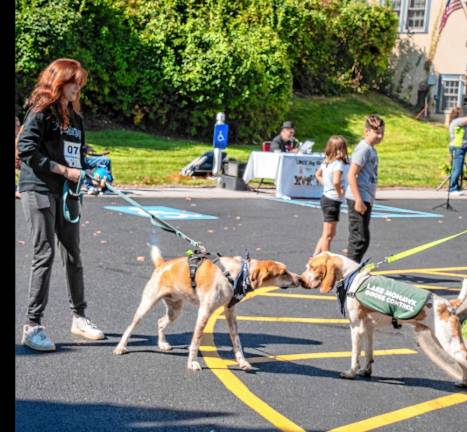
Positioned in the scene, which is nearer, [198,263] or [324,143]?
[198,263]

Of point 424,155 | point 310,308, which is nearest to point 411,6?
point 424,155

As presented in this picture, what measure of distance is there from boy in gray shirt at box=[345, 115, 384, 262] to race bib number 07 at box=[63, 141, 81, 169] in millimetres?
3128

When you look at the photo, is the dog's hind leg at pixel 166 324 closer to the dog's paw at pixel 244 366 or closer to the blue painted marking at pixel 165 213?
the dog's paw at pixel 244 366

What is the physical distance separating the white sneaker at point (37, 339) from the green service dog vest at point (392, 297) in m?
2.33

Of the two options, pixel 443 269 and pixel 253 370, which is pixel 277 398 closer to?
pixel 253 370

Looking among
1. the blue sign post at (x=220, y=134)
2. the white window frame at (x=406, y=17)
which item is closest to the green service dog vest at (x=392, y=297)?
the blue sign post at (x=220, y=134)

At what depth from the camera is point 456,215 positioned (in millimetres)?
14711

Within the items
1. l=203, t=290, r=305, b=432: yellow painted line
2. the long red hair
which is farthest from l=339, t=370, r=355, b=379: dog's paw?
the long red hair

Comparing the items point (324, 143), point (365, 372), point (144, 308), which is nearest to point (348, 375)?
point (365, 372)

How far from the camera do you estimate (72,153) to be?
5.69 metres

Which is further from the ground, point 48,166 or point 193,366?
point 48,166

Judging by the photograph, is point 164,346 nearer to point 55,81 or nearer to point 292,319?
point 292,319

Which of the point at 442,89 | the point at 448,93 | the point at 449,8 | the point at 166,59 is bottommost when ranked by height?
the point at 448,93

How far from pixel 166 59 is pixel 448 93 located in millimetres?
14615
